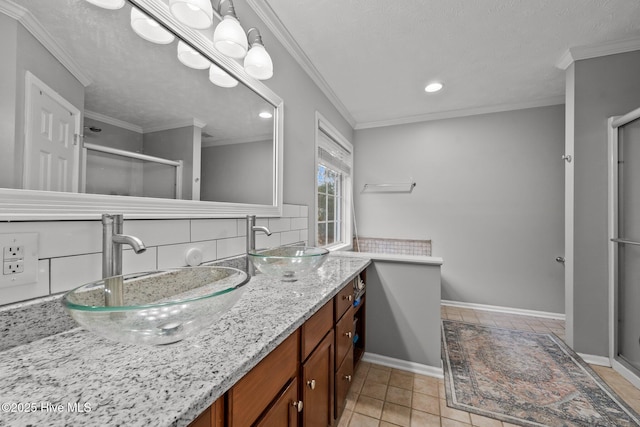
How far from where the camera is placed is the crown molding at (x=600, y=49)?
1872 mm

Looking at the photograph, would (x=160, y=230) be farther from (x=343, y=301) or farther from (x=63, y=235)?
(x=343, y=301)

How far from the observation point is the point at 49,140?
2.25 ft

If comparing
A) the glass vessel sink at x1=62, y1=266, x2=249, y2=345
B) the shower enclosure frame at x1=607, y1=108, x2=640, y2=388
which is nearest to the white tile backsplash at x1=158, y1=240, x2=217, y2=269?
the glass vessel sink at x1=62, y1=266, x2=249, y2=345

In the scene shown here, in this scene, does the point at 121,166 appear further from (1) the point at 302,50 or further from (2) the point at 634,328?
(2) the point at 634,328

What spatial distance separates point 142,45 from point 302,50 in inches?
52.6

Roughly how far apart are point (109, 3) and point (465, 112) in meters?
3.29

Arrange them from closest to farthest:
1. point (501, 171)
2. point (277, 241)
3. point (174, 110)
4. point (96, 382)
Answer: point (96, 382), point (174, 110), point (277, 241), point (501, 171)

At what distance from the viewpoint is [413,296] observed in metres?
1.85

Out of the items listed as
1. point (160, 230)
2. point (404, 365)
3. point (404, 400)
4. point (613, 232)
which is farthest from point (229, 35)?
point (613, 232)

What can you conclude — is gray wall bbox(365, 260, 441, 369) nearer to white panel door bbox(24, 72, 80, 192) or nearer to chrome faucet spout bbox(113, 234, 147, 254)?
chrome faucet spout bbox(113, 234, 147, 254)

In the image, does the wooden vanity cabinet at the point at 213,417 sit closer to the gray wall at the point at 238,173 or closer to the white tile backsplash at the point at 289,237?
the gray wall at the point at 238,173

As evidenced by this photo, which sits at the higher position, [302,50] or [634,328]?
[302,50]

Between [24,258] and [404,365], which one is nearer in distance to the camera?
[24,258]

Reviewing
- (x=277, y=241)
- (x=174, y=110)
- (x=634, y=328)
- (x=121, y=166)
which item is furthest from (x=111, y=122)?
(x=634, y=328)
